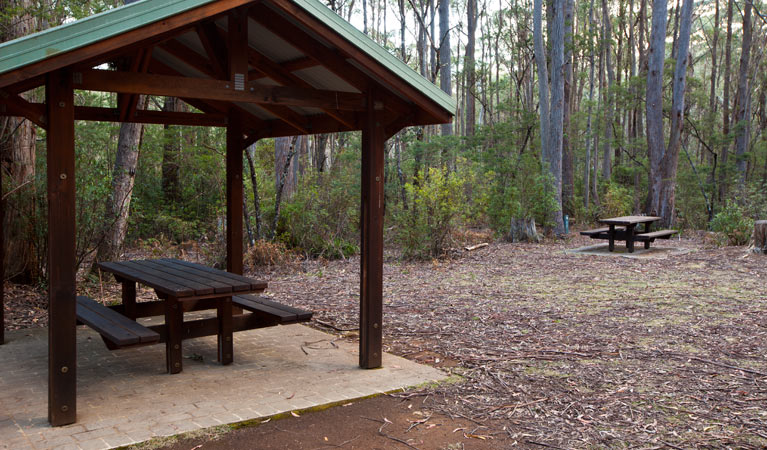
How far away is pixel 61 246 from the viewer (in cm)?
392

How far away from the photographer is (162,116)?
675 centimetres

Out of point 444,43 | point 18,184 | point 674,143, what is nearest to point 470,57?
point 444,43

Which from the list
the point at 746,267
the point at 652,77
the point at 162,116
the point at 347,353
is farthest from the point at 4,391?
the point at 652,77

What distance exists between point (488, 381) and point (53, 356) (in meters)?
3.22

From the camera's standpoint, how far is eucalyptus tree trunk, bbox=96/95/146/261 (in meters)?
9.54

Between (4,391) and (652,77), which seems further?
(652,77)

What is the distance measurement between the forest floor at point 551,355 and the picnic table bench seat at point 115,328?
0.97m

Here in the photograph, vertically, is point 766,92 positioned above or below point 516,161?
above

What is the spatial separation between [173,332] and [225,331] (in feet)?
1.52

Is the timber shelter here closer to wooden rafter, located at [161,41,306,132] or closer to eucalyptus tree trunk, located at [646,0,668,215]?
wooden rafter, located at [161,41,306,132]

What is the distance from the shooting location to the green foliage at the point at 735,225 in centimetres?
1452

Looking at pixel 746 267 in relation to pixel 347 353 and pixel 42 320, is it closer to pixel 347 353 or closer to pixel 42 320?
pixel 347 353

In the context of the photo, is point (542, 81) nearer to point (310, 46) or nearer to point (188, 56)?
point (188, 56)

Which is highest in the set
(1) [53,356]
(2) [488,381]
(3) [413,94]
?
(3) [413,94]
